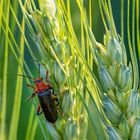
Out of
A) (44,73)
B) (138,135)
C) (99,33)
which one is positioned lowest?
(138,135)

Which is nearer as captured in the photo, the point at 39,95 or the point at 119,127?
the point at 119,127

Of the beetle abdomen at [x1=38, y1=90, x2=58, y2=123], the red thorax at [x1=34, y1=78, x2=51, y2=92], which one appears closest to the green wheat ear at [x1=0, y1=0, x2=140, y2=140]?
the beetle abdomen at [x1=38, y1=90, x2=58, y2=123]

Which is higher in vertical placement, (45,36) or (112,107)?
(45,36)

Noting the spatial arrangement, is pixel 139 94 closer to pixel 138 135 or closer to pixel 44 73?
pixel 138 135

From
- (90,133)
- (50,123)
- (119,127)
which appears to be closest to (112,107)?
(119,127)

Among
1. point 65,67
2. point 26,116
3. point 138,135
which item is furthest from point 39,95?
point 138,135

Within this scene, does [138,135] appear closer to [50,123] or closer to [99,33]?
[50,123]

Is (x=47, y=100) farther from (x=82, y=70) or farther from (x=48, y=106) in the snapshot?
(x=82, y=70)

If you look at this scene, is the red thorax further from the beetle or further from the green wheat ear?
the green wheat ear
